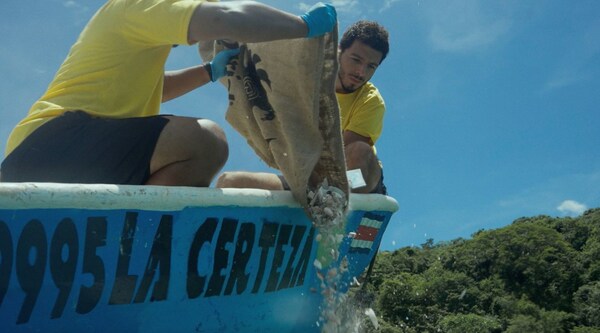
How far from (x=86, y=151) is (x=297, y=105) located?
69 cm

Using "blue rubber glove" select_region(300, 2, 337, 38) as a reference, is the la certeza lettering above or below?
below

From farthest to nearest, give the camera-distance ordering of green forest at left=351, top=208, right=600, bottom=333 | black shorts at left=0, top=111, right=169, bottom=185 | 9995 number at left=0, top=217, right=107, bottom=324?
green forest at left=351, top=208, right=600, bottom=333 → black shorts at left=0, top=111, right=169, bottom=185 → 9995 number at left=0, top=217, right=107, bottom=324

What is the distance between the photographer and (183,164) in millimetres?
1679

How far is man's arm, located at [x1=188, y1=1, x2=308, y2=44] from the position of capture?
5.34ft

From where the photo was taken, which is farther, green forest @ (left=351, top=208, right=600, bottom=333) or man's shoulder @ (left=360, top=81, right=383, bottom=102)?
green forest @ (left=351, top=208, right=600, bottom=333)

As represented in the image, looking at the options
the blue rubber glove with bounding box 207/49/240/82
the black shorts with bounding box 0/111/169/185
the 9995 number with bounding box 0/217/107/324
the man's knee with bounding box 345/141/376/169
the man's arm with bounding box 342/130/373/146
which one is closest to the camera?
the 9995 number with bounding box 0/217/107/324

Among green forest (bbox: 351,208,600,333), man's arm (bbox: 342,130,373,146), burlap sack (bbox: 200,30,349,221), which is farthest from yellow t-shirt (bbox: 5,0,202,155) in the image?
green forest (bbox: 351,208,600,333)

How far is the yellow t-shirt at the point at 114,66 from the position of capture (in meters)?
1.71

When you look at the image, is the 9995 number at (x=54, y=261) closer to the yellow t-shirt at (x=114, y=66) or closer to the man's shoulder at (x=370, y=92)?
the yellow t-shirt at (x=114, y=66)

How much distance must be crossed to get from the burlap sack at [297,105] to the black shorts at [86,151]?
0.45 metres

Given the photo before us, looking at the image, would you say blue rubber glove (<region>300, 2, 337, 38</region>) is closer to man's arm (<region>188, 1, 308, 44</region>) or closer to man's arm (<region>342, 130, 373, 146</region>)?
man's arm (<region>188, 1, 308, 44</region>)

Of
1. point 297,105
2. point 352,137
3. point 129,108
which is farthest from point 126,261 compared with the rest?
point 352,137

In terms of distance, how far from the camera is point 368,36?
3.00m

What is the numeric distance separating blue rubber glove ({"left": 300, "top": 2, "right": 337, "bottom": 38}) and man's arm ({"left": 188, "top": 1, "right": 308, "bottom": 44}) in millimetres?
87
